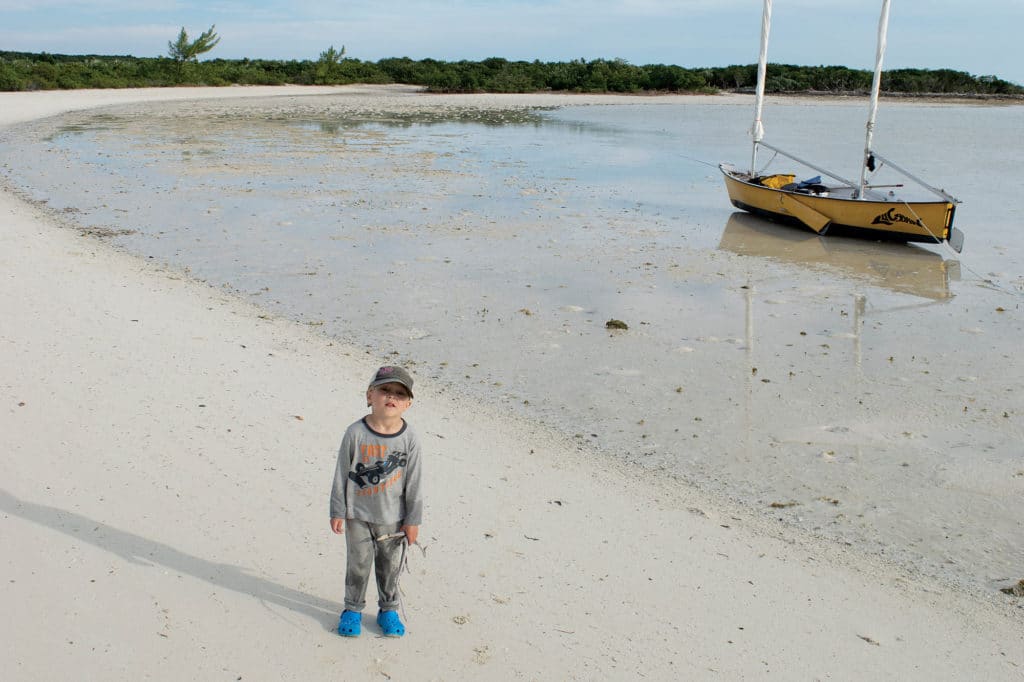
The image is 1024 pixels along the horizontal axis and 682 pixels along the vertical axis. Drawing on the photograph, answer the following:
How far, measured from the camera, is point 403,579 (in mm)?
4152

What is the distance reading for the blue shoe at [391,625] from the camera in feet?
12.2

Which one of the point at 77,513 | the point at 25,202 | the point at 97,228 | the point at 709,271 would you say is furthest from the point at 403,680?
the point at 25,202

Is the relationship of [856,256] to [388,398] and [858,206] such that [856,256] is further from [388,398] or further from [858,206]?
[388,398]

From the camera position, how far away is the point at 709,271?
489 inches

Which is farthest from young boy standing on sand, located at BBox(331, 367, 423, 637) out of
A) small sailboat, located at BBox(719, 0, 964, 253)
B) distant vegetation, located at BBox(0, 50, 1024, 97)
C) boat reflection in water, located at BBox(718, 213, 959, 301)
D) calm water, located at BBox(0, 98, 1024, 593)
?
distant vegetation, located at BBox(0, 50, 1024, 97)

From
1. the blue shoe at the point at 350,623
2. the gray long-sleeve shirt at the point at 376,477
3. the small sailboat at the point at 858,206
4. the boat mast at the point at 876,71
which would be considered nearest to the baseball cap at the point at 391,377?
the gray long-sleeve shirt at the point at 376,477

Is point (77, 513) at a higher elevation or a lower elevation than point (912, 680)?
higher

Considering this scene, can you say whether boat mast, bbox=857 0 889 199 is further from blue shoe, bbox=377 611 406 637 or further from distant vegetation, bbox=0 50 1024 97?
distant vegetation, bbox=0 50 1024 97

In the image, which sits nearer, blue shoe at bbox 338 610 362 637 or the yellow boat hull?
blue shoe at bbox 338 610 362 637

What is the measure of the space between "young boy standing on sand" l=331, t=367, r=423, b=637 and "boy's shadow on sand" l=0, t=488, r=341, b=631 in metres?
0.26

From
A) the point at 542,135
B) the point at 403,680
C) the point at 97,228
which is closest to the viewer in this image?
the point at 403,680

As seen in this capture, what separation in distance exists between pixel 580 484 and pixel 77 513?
107 inches

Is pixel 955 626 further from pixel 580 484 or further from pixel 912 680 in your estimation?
pixel 580 484

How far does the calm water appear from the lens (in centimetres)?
606
